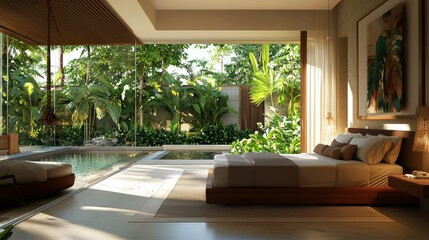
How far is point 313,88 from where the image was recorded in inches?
303

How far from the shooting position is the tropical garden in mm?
7254

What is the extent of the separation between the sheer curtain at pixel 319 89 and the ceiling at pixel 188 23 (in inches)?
14.7

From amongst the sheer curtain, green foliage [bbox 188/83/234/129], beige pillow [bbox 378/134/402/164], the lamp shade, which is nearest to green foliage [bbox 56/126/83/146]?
the sheer curtain

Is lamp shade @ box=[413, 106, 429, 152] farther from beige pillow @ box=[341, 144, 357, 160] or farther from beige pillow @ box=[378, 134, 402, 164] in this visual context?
beige pillow @ box=[341, 144, 357, 160]

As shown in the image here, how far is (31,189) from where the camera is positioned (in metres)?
4.51

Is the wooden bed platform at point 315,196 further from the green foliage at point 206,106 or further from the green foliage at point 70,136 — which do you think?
the green foliage at point 206,106

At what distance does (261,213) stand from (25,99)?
5.67 m

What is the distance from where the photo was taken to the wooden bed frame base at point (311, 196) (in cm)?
Result: 433

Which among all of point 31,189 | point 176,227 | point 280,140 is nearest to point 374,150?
point 176,227

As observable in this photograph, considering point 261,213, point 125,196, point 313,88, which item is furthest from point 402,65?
point 125,196

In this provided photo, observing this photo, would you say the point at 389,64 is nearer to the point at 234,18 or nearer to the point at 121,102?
the point at 234,18

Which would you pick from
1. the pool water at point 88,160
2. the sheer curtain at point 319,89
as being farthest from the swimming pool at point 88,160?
the sheer curtain at point 319,89

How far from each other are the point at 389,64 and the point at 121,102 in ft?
15.9

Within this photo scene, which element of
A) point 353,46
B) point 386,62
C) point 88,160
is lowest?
point 88,160
